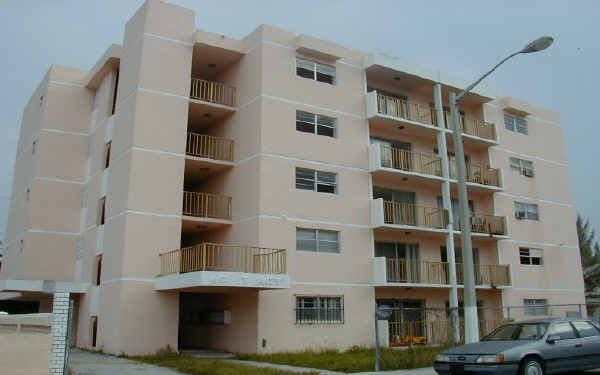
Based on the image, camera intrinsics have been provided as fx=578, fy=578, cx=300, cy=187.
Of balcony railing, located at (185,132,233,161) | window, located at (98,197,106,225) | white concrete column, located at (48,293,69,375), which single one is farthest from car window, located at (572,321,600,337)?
window, located at (98,197,106,225)

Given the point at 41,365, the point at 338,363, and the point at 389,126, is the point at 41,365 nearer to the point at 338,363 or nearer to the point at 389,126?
the point at 338,363

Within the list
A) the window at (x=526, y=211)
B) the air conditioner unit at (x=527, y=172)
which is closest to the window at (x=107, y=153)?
the window at (x=526, y=211)

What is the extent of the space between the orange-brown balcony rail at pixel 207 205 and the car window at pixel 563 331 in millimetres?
13518

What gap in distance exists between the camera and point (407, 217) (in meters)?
25.5

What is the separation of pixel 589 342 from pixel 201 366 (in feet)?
32.1

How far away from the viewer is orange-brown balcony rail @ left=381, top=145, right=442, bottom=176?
25.4 m

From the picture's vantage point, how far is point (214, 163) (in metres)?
23.5

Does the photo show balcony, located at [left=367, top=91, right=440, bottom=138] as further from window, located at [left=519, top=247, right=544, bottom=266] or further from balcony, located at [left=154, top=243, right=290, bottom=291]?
balcony, located at [left=154, top=243, right=290, bottom=291]

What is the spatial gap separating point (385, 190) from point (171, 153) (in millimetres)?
9861

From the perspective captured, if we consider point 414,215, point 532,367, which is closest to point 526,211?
point 414,215

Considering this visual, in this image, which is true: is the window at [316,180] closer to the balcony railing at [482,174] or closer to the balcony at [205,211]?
the balcony at [205,211]

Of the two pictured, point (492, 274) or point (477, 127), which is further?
point (477, 127)

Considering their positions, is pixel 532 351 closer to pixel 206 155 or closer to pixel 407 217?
pixel 407 217

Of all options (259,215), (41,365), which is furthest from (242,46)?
(41,365)
